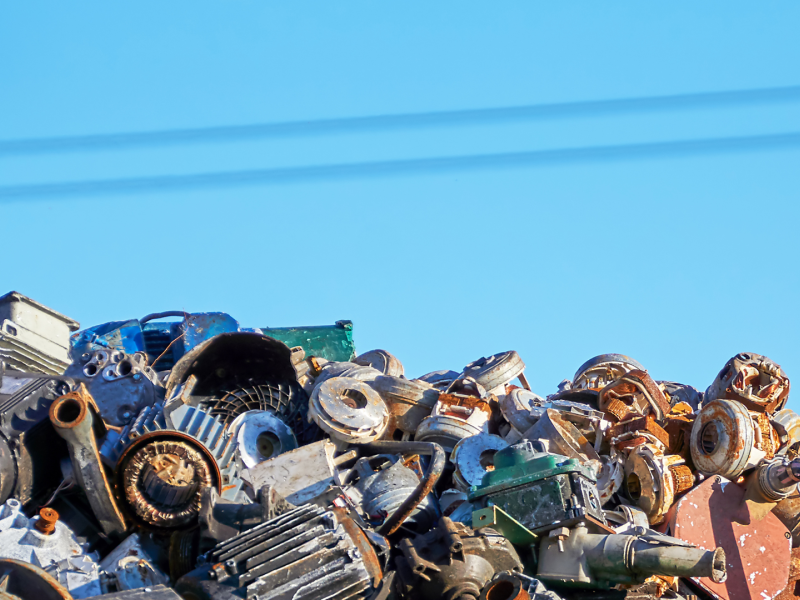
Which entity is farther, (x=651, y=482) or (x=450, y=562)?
(x=651, y=482)

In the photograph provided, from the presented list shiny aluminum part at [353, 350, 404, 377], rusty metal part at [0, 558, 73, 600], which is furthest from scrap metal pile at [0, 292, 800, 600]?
shiny aluminum part at [353, 350, 404, 377]

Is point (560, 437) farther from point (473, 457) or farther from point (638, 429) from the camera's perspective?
point (638, 429)

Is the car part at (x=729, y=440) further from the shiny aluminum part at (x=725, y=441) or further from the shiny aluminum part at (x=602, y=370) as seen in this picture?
the shiny aluminum part at (x=602, y=370)

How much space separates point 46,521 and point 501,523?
331cm

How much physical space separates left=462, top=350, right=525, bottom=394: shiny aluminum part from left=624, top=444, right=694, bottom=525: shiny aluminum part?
1941 millimetres

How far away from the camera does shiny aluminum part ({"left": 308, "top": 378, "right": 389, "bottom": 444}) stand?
9.61 metres

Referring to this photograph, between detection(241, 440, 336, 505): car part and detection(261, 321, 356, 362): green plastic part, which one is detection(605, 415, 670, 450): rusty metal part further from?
detection(261, 321, 356, 362): green plastic part

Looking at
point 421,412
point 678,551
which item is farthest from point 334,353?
point 678,551

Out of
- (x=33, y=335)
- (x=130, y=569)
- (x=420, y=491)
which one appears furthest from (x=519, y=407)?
(x=33, y=335)

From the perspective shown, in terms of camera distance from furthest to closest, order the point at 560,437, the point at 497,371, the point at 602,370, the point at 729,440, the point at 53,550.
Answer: the point at 602,370 < the point at 497,371 < the point at 729,440 < the point at 560,437 < the point at 53,550

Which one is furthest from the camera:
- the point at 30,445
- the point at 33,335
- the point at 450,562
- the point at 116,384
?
the point at 33,335

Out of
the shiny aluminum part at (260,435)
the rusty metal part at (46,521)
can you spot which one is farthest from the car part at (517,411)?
the rusty metal part at (46,521)

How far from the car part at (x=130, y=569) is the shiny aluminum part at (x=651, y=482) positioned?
4.37 metres

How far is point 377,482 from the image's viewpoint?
346 inches
